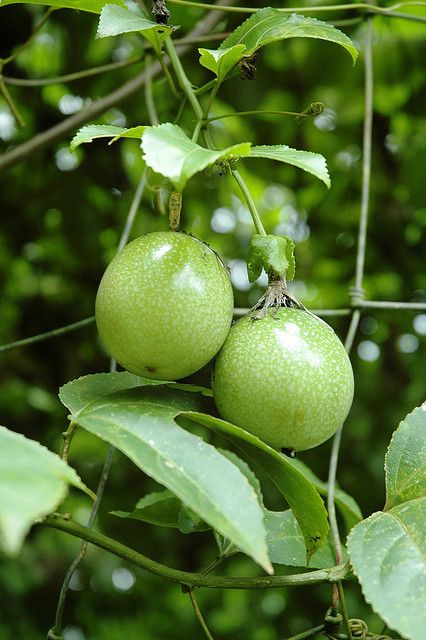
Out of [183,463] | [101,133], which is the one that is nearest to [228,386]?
[183,463]

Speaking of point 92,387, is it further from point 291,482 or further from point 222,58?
point 222,58

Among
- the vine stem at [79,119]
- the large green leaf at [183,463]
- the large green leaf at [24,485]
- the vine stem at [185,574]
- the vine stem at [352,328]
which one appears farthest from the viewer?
the vine stem at [79,119]

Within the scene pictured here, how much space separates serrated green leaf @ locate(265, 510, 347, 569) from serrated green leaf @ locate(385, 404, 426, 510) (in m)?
0.13

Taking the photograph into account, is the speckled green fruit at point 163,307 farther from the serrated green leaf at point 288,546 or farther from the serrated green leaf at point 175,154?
the serrated green leaf at point 288,546

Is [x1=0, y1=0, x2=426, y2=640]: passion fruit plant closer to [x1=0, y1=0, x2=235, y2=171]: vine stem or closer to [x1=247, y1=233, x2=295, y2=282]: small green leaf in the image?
[x1=247, y1=233, x2=295, y2=282]: small green leaf

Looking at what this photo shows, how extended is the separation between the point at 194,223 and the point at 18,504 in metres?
1.79

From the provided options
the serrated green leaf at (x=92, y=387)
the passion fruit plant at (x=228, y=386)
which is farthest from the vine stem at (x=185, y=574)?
the serrated green leaf at (x=92, y=387)

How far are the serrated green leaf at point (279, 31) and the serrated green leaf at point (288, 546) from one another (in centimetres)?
54

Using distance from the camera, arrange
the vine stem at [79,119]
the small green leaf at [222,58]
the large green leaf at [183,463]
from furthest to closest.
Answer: the vine stem at [79,119], the small green leaf at [222,58], the large green leaf at [183,463]

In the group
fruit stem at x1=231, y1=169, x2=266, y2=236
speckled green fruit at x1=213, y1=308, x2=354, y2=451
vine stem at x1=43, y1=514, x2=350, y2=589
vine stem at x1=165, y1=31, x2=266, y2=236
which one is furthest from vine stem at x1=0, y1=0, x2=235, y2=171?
vine stem at x1=43, y1=514, x2=350, y2=589

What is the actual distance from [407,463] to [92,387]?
349 millimetres

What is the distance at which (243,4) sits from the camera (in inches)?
65.6

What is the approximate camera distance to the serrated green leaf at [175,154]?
0.61 metres

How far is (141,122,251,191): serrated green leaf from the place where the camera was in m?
0.61
